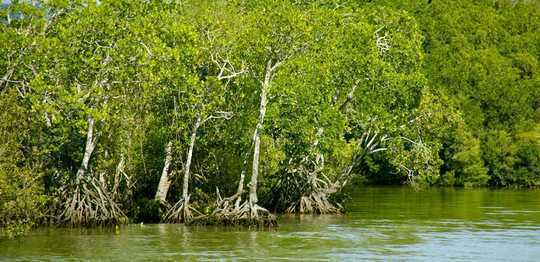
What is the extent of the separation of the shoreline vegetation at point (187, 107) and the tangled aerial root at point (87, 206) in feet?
0.19

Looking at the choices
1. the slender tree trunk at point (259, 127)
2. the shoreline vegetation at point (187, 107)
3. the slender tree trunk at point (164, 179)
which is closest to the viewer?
the shoreline vegetation at point (187, 107)

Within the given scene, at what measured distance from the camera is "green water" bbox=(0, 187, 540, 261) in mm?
36000

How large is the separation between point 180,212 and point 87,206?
4258 mm

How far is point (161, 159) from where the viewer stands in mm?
50031

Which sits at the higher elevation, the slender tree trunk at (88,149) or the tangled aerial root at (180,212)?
the slender tree trunk at (88,149)

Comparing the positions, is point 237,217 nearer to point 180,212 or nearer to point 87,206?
point 180,212

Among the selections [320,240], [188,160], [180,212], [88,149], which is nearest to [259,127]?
[188,160]

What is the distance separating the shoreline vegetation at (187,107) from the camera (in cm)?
4306

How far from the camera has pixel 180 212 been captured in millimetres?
46000

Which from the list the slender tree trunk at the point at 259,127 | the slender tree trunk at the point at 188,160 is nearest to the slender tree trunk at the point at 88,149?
the slender tree trunk at the point at 188,160

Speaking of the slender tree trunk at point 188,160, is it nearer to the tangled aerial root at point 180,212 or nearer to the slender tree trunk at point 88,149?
the tangled aerial root at point 180,212

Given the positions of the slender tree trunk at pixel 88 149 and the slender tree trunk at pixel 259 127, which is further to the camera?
the slender tree trunk at pixel 259 127

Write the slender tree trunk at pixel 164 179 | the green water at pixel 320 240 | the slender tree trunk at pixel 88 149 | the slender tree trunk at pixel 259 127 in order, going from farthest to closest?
the slender tree trunk at pixel 164 179 → the slender tree trunk at pixel 259 127 → the slender tree trunk at pixel 88 149 → the green water at pixel 320 240

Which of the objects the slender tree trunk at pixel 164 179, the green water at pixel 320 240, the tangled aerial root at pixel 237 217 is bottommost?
the green water at pixel 320 240
